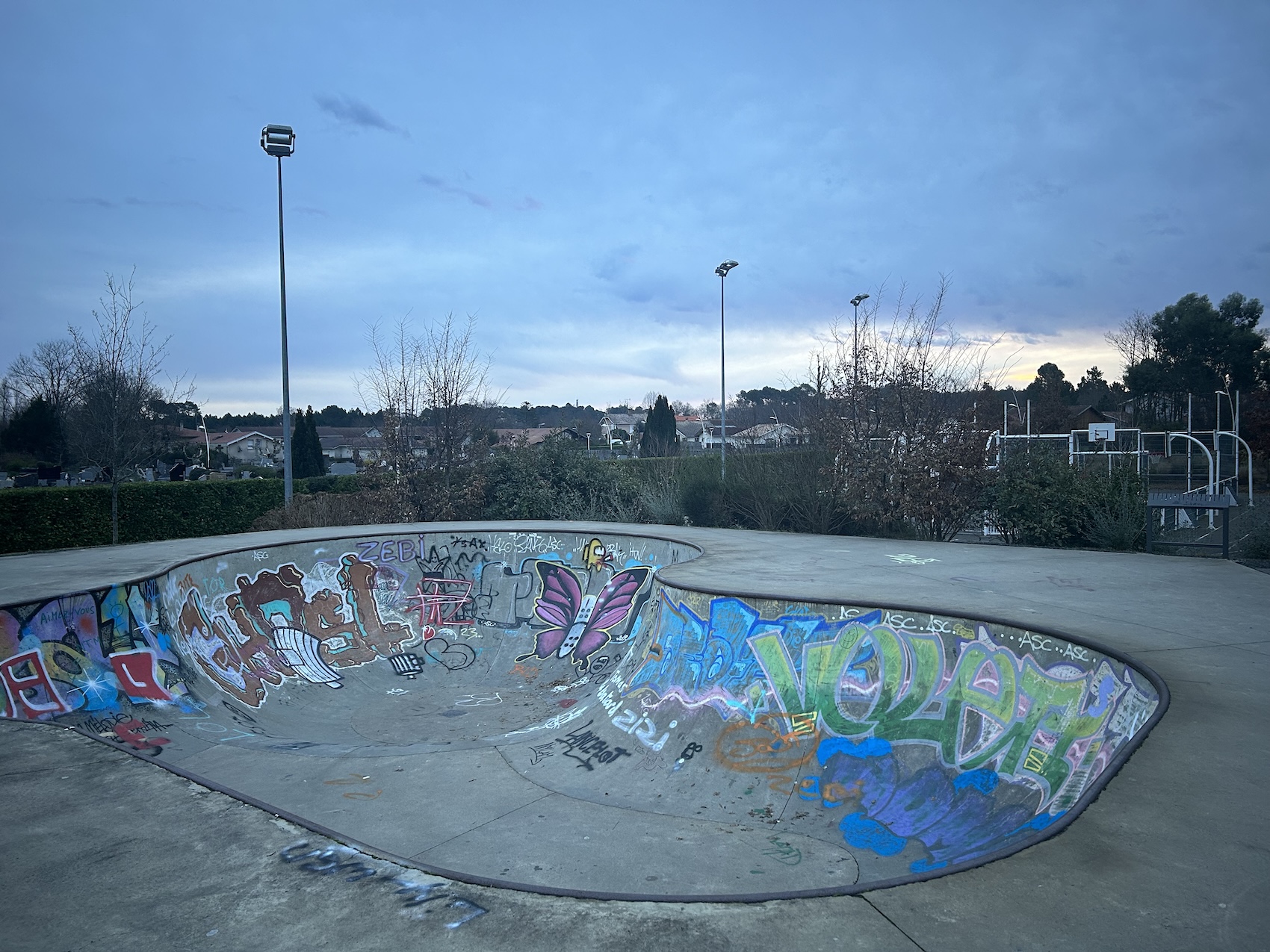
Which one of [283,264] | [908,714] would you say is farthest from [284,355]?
[908,714]

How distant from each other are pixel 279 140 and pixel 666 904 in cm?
1709

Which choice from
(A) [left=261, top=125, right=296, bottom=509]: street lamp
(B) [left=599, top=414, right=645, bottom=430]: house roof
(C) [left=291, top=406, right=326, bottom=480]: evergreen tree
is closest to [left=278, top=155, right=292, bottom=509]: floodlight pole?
(A) [left=261, top=125, right=296, bottom=509]: street lamp

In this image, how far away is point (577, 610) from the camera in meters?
11.1

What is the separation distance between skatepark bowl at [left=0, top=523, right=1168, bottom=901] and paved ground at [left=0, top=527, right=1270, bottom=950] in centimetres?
15

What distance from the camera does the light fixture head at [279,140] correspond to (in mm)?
15570

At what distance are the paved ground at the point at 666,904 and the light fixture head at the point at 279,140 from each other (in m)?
13.8

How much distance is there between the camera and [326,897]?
304 cm

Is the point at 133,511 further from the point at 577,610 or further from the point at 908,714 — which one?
the point at 908,714

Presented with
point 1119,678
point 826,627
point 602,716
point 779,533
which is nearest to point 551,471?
point 779,533

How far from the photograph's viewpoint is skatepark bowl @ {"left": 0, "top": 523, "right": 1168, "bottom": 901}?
14.3 ft

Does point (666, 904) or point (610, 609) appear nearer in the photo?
point (666, 904)

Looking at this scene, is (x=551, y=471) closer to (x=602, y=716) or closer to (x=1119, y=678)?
(x=602, y=716)

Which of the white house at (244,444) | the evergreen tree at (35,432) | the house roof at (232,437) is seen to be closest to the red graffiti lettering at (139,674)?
the evergreen tree at (35,432)

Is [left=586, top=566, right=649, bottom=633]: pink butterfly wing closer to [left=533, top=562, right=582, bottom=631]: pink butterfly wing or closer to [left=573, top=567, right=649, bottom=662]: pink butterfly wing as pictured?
[left=573, top=567, right=649, bottom=662]: pink butterfly wing
